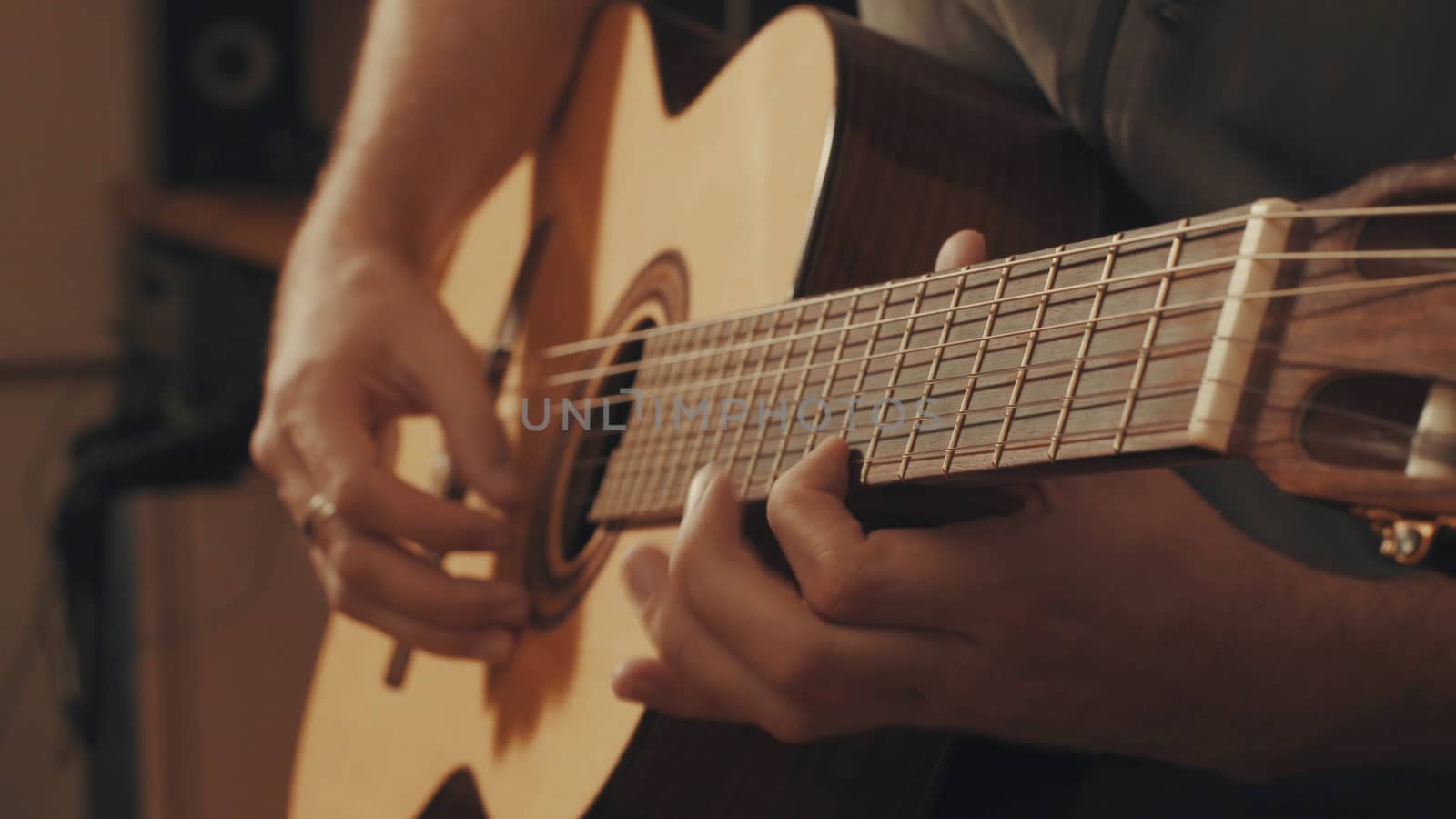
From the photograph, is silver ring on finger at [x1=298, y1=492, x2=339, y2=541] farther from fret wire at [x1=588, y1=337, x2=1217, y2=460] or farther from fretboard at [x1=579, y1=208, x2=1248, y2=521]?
fret wire at [x1=588, y1=337, x2=1217, y2=460]

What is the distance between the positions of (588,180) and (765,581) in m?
0.53

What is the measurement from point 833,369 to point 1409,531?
242 millimetres

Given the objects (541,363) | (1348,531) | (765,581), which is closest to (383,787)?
(541,363)

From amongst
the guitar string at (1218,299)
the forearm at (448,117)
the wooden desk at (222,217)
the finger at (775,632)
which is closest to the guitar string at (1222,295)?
the guitar string at (1218,299)

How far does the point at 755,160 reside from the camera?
2.33 ft

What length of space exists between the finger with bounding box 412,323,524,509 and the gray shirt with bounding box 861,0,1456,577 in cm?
44

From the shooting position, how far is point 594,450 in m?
0.78

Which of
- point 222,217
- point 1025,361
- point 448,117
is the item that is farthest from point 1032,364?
point 222,217

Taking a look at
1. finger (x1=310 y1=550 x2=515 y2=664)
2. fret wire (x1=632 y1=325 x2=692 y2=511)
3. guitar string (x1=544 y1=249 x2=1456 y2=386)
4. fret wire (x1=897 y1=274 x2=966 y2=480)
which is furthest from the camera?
finger (x1=310 y1=550 x2=515 y2=664)

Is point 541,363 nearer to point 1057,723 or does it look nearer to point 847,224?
point 847,224

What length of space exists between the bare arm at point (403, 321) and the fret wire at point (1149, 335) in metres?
0.50

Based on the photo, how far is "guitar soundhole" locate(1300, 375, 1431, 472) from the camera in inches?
13.4

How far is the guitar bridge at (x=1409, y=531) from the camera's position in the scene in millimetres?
330

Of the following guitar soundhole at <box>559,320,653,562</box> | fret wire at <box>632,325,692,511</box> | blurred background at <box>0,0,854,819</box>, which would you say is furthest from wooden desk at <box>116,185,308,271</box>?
fret wire at <box>632,325,692,511</box>
